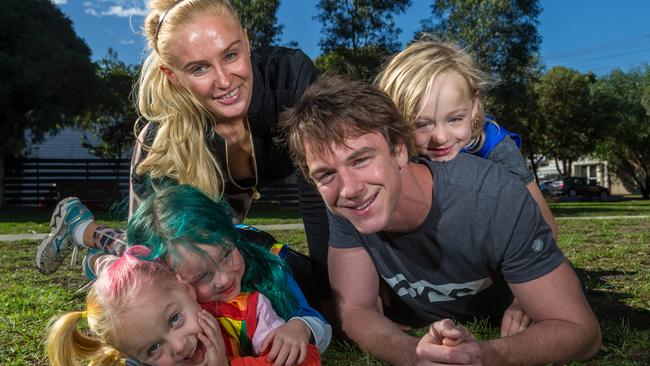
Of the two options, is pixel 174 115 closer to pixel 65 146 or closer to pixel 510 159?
pixel 510 159

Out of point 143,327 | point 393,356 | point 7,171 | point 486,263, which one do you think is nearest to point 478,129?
point 486,263

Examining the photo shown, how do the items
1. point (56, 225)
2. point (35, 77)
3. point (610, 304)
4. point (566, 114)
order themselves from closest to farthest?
point (610, 304) < point (56, 225) < point (35, 77) < point (566, 114)

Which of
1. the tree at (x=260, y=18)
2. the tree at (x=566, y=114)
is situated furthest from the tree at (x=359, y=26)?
the tree at (x=566, y=114)

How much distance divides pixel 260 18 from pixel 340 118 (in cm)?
2389

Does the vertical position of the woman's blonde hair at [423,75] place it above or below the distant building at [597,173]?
above

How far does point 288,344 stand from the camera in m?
2.34

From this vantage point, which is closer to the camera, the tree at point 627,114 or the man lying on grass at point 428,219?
the man lying on grass at point 428,219

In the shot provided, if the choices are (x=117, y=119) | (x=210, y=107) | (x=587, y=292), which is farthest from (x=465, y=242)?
(x=117, y=119)

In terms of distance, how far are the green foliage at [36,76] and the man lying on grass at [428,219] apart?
70.1 feet

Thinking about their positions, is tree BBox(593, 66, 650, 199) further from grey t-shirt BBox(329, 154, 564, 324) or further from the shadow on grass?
grey t-shirt BBox(329, 154, 564, 324)

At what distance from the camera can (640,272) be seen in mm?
5324

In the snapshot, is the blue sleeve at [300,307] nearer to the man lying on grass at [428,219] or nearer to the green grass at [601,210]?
the man lying on grass at [428,219]

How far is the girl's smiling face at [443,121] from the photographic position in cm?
312

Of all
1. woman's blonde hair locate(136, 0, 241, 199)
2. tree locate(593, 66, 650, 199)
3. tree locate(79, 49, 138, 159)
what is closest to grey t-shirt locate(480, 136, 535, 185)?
woman's blonde hair locate(136, 0, 241, 199)
